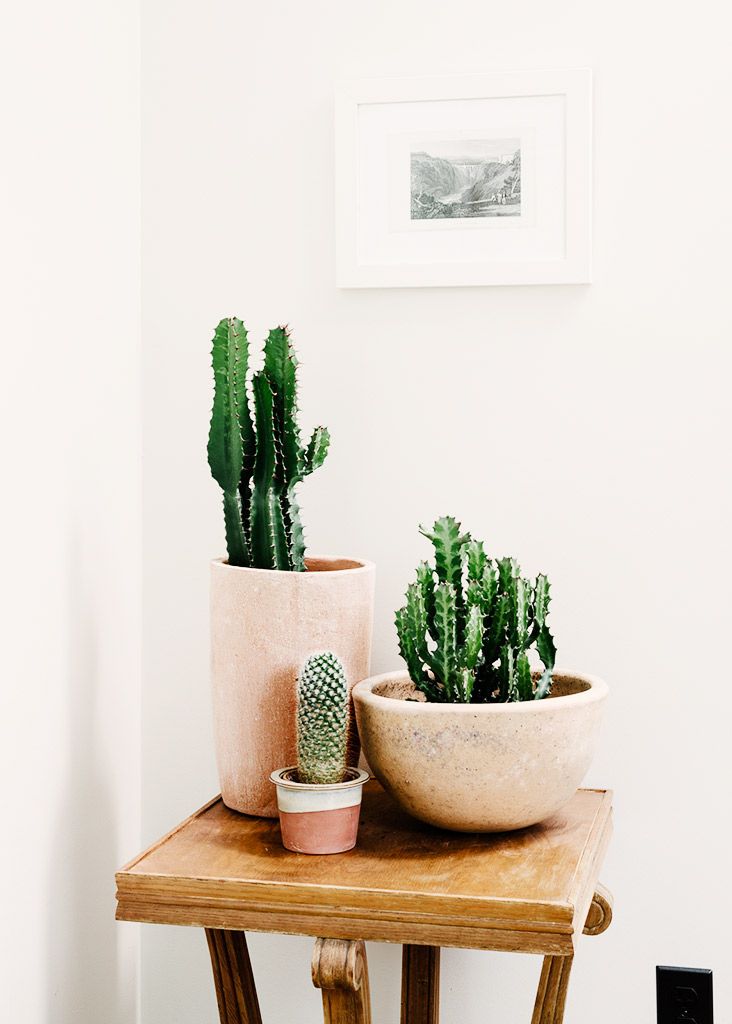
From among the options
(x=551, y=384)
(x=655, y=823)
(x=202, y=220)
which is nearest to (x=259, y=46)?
(x=202, y=220)

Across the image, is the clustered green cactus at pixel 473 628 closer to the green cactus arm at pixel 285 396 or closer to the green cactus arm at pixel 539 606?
the green cactus arm at pixel 539 606

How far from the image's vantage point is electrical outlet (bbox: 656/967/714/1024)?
1292 mm

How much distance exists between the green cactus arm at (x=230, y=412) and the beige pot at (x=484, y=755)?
271mm

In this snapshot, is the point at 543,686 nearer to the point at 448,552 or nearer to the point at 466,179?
the point at 448,552

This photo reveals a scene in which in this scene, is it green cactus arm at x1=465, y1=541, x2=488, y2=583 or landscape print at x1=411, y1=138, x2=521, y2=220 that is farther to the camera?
landscape print at x1=411, y1=138, x2=521, y2=220

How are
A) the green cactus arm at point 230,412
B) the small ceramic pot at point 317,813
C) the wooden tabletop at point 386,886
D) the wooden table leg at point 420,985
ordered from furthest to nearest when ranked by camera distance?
the wooden table leg at point 420,985, the green cactus arm at point 230,412, the small ceramic pot at point 317,813, the wooden tabletop at point 386,886

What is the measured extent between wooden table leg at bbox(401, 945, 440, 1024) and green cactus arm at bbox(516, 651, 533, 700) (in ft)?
1.29

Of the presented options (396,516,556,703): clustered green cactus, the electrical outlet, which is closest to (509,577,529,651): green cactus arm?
(396,516,556,703): clustered green cactus

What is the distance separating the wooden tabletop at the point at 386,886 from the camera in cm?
91

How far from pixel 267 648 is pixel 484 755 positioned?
26cm

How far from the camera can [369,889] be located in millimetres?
936

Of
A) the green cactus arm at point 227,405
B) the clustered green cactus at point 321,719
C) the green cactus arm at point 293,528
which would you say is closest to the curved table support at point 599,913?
the clustered green cactus at point 321,719

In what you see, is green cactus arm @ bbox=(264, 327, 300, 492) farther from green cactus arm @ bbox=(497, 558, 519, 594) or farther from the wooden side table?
the wooden side table

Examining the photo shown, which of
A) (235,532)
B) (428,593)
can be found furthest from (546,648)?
(235,532)
